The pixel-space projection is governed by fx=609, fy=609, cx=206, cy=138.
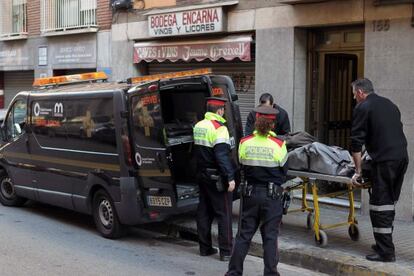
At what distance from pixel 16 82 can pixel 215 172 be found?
43.6 feet

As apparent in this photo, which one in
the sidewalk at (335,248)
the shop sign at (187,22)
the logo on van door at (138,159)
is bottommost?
the sidewalk at (335,248)

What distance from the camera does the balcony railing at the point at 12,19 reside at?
1727cm

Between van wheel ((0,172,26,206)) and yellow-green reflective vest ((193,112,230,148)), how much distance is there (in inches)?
→ 179

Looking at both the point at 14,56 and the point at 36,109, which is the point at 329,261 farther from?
the point at 14,56

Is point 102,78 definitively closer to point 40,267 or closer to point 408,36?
point 40,267

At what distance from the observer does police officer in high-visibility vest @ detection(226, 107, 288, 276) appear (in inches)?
222

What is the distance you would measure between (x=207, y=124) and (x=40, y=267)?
2.34 m

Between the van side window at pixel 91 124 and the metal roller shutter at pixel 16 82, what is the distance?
9.88m

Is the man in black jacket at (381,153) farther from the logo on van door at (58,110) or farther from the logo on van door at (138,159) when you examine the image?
the logo on van door at (58,110)

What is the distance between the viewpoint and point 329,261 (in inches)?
255

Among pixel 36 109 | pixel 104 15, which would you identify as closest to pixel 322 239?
pixel 36 109

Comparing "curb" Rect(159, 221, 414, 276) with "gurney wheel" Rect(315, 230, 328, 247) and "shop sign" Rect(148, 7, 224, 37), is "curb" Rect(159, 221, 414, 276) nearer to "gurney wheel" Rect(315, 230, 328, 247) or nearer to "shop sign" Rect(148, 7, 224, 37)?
"gurney wheel" Rect(315, 230, 328, 247)

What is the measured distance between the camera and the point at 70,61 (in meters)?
15.2

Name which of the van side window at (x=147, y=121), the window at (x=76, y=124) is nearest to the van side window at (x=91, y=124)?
the window at (x=76, y=124)
